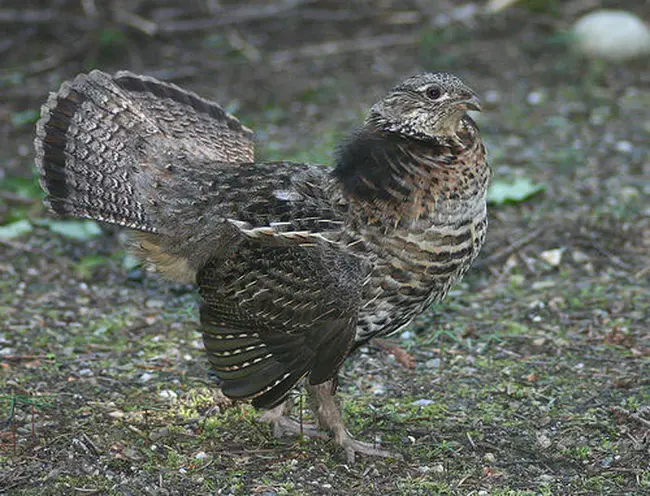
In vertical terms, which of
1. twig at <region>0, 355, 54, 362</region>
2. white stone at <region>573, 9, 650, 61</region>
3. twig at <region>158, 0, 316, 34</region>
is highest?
twig at <region>158, 0, 316, 34</region>

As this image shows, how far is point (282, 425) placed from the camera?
5.05 m

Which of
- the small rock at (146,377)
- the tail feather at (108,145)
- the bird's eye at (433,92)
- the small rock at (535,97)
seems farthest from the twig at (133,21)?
the bird's eye at (433,92)

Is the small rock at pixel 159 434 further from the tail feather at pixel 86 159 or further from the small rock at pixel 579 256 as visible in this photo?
the small rock at pixel 579 256

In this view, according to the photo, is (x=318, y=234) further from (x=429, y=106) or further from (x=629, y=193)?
(x=629, y=193)

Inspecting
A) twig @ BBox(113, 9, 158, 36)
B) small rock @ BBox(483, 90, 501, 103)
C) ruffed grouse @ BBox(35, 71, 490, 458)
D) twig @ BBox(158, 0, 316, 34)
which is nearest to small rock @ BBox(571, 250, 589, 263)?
ruffed grouse @ BBox(35, 71, 490, 458)

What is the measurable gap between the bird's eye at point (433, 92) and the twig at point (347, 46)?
5.47m

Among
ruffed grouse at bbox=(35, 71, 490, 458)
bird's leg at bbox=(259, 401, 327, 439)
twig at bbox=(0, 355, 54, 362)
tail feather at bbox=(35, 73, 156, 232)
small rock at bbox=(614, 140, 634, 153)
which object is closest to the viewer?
ruffed grouse at bbox=(35, 71, 490, 458)

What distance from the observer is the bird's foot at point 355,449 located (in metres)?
4.75

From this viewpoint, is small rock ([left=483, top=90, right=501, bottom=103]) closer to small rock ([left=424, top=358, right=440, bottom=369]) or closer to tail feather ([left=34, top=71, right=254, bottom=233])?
small rock ([left=424, top=358, right=440, bottom=369])

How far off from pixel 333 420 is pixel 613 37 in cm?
651

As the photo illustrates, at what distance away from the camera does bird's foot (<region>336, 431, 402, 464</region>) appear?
4754 millimetres

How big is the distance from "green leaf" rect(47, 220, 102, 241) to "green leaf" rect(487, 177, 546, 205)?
281cm

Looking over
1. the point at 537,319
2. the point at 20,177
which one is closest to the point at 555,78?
the point at 537,319

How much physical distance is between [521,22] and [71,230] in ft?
19.3
